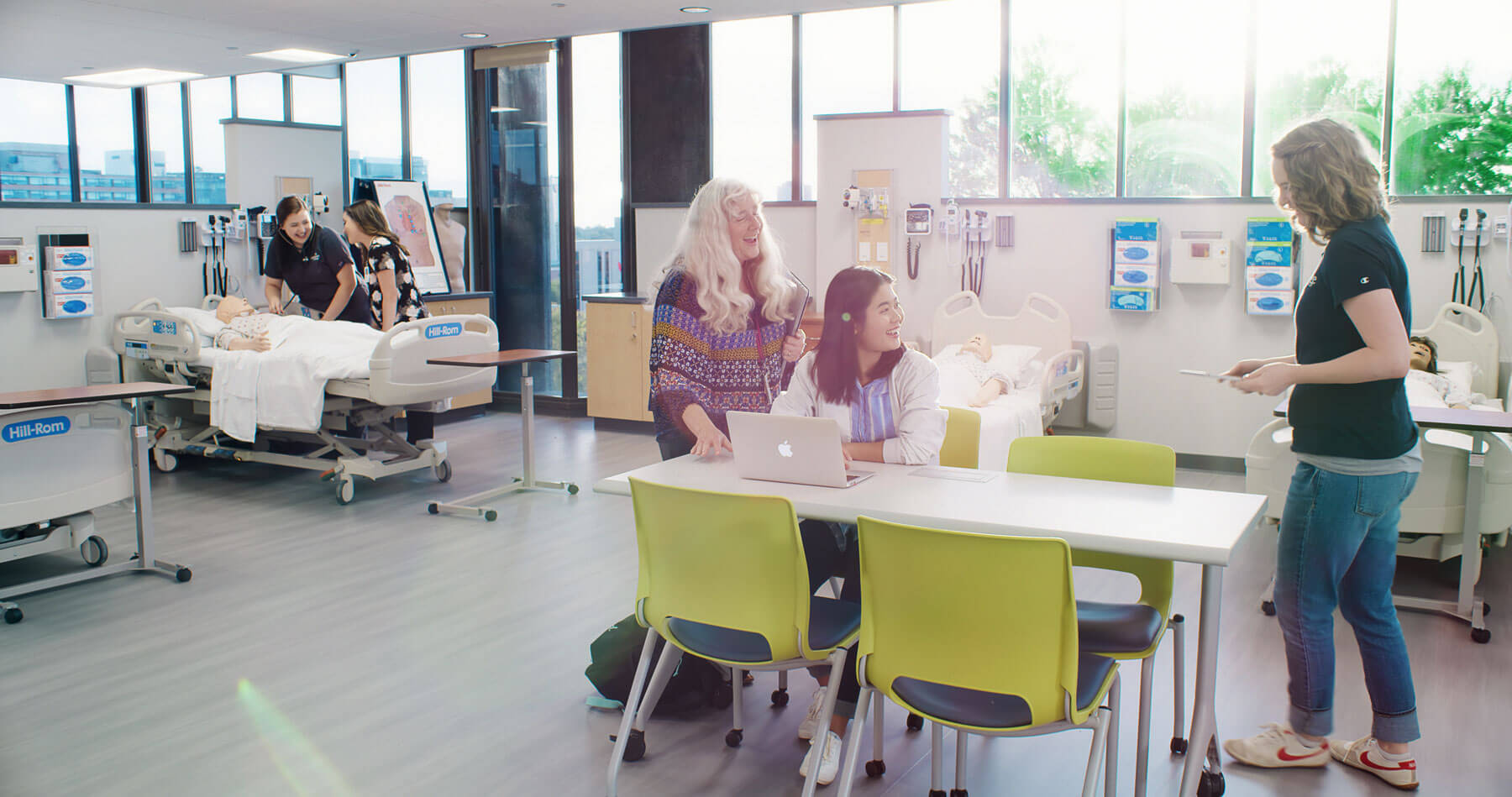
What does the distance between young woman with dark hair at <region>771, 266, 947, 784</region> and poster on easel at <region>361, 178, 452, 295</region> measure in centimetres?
605

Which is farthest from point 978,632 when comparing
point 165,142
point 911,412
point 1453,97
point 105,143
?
point 105,143

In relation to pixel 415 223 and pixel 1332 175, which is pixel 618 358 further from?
pixel 1332 175

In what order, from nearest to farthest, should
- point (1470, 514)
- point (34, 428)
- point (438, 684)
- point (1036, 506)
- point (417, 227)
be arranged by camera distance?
point (1036, 506) < point (438, 684) < point (1470, 514) < point (34, 428) < point (417, 227)

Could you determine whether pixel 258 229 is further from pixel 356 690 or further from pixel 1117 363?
pixel 1117 363

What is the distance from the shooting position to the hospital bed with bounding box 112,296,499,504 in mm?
5578

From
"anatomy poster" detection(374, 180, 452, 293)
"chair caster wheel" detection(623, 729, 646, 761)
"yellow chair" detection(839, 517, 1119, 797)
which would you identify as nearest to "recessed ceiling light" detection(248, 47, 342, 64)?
"anatomy poster" detection(374, 180, 452, 293)

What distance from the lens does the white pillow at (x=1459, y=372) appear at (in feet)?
16.7

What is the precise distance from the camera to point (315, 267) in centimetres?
625

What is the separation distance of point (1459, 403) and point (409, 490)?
5210 millimetres

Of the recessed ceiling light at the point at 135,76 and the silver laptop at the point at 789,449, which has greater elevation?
the recessed ceiling light at the point at 135,76

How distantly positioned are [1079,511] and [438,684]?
1999mm

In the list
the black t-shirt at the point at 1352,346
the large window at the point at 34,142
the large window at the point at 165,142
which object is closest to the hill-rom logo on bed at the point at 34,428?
the black t-shirt at the point at 1352,346

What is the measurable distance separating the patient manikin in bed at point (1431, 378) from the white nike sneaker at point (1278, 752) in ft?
8.45

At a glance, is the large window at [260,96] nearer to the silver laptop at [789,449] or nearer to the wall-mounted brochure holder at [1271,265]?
the wall-mounted brochure holder at [1271,265]
